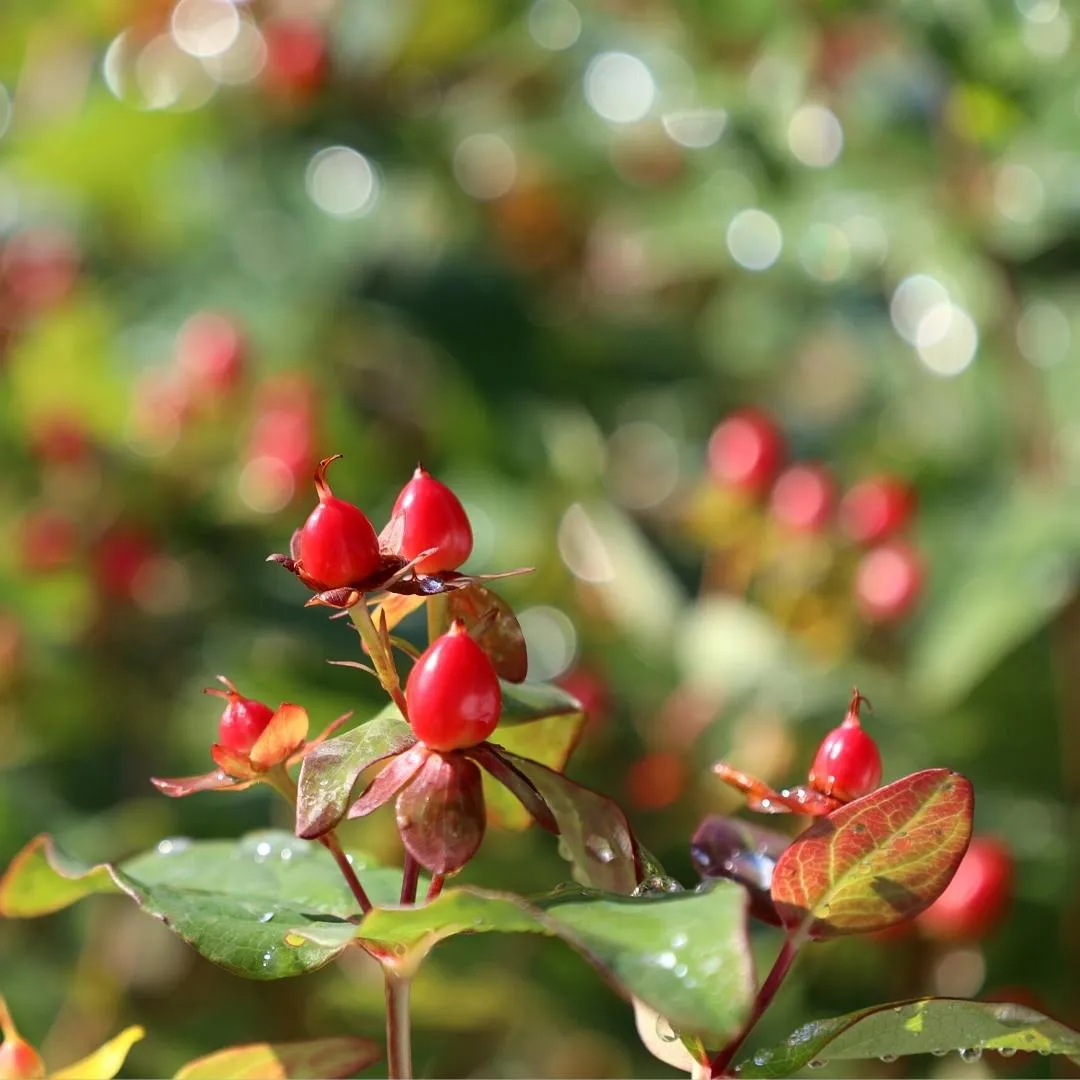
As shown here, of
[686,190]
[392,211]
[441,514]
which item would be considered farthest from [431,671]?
[392,211]

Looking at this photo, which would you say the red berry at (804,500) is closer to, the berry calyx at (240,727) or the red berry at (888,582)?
the red berry at (888,582)

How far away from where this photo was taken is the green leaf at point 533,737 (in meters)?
0.44

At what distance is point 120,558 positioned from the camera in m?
1.24

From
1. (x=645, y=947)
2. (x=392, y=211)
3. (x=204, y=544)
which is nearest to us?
(x=645, y=947)

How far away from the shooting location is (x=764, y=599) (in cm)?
118

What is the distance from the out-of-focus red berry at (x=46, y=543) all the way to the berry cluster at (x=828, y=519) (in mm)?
550

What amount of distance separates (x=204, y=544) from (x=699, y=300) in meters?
0.83

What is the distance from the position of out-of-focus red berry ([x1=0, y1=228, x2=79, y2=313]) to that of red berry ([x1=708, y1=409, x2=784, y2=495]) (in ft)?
3.03

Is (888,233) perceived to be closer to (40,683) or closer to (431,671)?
(40,683)

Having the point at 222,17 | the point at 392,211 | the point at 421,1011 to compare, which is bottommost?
the point at 421,1011

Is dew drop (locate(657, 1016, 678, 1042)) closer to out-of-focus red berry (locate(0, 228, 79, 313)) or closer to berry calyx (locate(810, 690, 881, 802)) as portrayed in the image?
berry calyx (locate(810, 690, 881, 802))

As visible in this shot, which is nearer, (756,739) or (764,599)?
(756,739)

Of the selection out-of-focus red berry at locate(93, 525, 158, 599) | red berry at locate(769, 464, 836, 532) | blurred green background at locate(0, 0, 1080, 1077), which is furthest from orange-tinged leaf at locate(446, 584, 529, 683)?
out-of-focus red berry at locate(93, 525, 158, 599)

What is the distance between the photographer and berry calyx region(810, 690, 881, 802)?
1.32 feet
